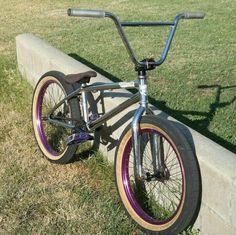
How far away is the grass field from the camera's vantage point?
3.98m

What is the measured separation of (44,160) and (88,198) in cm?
84

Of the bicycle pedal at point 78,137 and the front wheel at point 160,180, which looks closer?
the front wheel at point 160,180

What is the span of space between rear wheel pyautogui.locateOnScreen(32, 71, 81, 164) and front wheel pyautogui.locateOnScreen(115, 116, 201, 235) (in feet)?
2.28

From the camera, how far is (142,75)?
347 centimetres

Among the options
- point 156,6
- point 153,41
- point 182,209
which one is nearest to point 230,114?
point 182,209

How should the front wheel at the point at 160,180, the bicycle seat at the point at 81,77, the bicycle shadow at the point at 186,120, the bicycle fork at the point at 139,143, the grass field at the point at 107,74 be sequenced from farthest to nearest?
the bicycle shadow at the point at 186,120 < the bicycle seat at the point at 81,77 < the grass field at the point at 107,74 < the bicycle fork at the point at 139,143 < the front wheel at the point at 160,180

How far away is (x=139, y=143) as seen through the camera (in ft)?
11.6

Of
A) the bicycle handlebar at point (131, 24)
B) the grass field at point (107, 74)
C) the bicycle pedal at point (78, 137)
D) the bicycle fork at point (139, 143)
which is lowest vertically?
the grass field at point (107, 74)

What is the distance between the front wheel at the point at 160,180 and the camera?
328 centimetres

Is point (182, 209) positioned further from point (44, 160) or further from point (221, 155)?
point (44, 160)

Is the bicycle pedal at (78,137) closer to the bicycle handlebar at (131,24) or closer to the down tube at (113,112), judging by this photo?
the down tube at (113,112)

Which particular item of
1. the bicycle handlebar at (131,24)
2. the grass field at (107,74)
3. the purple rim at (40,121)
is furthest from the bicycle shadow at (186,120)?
the bicycle handlebar at (131,24)

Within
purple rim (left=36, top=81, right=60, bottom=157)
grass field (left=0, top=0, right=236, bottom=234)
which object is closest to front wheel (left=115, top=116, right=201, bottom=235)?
grass field (left=0, top=0, right=236, bottom=234)

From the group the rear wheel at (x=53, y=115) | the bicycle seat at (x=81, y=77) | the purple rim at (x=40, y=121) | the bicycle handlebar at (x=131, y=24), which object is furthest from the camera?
the purple rim at (x=40, y=121)
